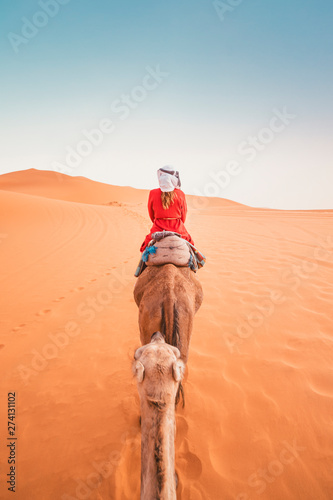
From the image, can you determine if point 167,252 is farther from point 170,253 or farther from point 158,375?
point 158,375

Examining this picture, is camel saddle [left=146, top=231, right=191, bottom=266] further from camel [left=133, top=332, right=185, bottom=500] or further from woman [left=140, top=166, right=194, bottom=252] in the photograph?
camel [left=133, top=332, right=185, bottom=500]

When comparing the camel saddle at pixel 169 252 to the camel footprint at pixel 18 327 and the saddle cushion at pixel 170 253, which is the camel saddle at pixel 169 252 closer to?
the saddle cushion at pixel 170 253

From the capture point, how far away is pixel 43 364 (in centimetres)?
337

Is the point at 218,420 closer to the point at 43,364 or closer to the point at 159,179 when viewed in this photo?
the point at 43,364

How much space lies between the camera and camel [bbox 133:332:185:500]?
1177mm

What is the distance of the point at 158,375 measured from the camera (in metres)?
1.38

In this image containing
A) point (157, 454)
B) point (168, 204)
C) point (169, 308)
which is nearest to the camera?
point (157, 454)

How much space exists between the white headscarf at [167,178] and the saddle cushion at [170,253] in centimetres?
76

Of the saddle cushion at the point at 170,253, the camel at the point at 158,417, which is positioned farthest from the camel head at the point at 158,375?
the saddle cushion at the point at 170,253

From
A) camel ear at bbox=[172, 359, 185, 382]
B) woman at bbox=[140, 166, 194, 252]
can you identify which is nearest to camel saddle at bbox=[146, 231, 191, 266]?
woman at bbox=[140, 166, 194, 252]

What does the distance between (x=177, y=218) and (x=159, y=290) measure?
147cm

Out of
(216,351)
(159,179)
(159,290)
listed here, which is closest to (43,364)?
(159,290)

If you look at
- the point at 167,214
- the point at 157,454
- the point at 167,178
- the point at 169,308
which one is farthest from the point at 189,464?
the point at 167,178

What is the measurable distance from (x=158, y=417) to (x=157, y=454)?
157 millimetres
